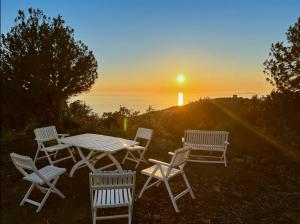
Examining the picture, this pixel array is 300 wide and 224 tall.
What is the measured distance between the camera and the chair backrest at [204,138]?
7.29 m

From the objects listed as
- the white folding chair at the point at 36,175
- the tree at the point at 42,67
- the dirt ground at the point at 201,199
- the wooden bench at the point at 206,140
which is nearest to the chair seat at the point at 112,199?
the dirt ground at the point at 201,199

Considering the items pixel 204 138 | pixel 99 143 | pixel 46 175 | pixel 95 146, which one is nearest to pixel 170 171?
pixel 95 146

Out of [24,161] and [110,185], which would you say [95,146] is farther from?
[110,185]

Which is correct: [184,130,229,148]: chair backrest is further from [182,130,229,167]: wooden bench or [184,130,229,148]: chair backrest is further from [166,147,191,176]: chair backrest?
[166,147,191,176]: chair backrest

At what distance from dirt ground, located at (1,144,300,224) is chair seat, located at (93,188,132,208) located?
53 centimetres

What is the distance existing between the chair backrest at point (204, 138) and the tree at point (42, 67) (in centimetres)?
578

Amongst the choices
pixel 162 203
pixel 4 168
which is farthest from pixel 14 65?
pixel 162 203

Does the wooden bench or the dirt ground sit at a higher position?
the wooden bench

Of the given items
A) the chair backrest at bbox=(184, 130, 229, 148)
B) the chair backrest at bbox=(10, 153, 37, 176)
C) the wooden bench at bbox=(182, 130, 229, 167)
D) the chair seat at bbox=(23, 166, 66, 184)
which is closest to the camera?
the chair backrest at bbox=(10, 153, 37, 176)

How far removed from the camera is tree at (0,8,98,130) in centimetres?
1045

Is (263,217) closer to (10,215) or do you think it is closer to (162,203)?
(162,203)

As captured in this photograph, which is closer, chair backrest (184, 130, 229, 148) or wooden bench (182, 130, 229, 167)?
wooden bench (182, 130, 229, 167)

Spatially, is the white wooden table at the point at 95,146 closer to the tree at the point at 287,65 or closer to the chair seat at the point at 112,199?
the chair seat at the point at 112,199

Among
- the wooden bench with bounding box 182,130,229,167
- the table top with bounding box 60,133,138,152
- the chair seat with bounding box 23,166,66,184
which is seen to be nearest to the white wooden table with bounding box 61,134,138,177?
the table top with bounding box 60,133,138,152
